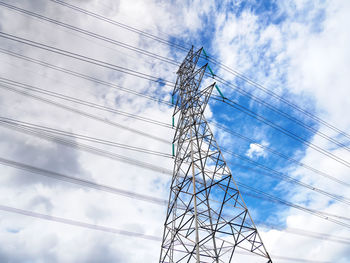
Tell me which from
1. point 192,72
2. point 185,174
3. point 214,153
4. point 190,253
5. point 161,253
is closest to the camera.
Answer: point 190,253

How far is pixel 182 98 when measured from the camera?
611 inches

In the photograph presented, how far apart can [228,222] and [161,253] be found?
12.0ft

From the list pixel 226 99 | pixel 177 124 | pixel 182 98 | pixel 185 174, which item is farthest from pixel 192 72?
pixel 185 174

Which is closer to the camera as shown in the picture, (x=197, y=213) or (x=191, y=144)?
(x=197, y=213)

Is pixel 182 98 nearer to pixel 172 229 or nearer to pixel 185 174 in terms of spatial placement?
pixel 185 174

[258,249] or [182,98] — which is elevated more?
A: [182,98]

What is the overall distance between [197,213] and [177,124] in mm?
6699

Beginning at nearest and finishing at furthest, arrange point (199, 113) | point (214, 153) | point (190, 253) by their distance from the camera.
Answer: point (190, 253) < point (214, 153) < point (199, 113)

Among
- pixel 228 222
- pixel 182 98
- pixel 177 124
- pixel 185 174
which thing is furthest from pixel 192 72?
pixel 228 222

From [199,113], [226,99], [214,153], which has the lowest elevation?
[214,153]

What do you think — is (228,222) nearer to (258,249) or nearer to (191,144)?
(258,249)

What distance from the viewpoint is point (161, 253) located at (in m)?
10.4

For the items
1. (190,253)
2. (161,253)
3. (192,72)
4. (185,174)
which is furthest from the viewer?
(192,72)

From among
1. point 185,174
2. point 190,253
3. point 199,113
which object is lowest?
point 190,253
